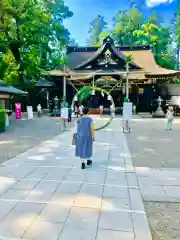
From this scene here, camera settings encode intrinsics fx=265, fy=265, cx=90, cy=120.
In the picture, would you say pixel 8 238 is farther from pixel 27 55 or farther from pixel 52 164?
pixel 27 55

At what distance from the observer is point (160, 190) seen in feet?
17.3

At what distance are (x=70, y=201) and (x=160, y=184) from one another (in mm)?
2164

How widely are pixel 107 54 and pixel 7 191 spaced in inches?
1085

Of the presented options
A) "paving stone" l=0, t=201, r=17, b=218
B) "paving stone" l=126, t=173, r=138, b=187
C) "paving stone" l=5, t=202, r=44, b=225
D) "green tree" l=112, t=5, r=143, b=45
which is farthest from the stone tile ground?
"green tree" l=112, t=5, r=143, b=45

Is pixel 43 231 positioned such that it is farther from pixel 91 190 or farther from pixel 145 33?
pixel 145 33

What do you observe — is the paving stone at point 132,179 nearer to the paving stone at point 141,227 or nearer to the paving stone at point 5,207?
the paving stone at point 141,227

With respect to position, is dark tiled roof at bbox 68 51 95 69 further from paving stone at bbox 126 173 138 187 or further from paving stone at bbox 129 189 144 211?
paving stone at bbox 129 189 144 211

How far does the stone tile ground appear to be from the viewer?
382 centimetres

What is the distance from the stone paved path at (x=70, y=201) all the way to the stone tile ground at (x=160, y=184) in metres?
0.17

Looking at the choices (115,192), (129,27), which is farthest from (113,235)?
(129,27)

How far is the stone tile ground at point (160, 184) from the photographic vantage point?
12.5ft

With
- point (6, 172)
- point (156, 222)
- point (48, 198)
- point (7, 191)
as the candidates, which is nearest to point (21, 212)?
point (48, 198)

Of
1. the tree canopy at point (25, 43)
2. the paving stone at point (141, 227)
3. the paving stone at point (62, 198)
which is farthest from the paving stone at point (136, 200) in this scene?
the tree canopy at point (25, 43)

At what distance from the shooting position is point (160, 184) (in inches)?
223
